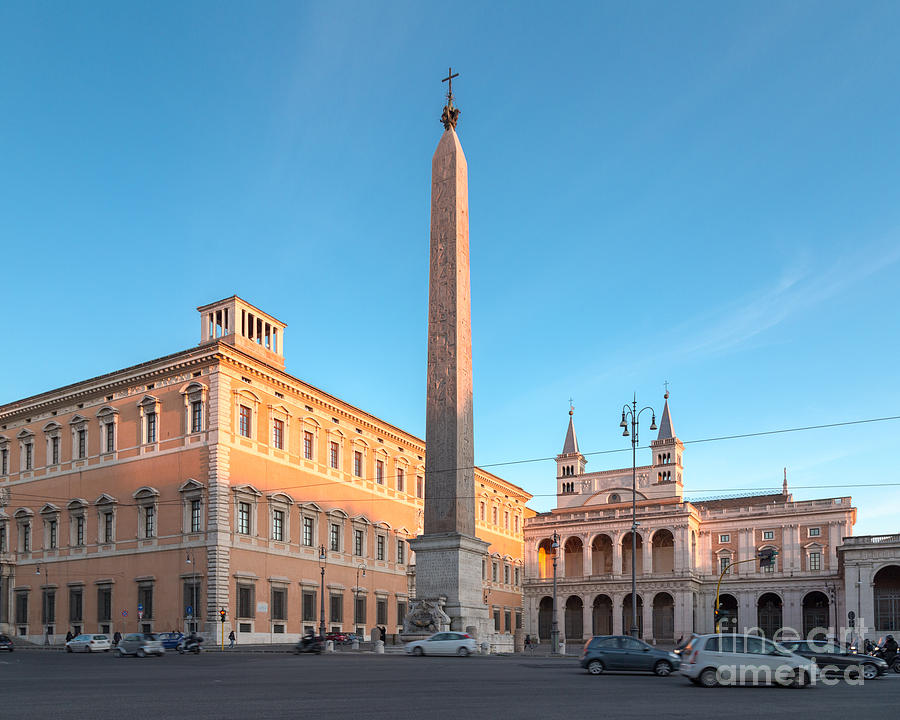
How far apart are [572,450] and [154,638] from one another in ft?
257

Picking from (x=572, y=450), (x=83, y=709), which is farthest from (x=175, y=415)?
(x=572, y=450)

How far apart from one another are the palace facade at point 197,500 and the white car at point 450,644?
15992mm

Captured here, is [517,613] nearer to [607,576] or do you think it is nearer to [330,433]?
[607,576]

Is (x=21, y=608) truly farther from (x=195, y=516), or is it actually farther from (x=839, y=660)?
(x=839, y=660)

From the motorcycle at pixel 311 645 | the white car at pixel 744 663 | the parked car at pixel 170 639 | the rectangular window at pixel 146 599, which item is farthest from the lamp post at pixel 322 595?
the white car at pixel 744 663

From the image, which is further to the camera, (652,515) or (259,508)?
(652,515)

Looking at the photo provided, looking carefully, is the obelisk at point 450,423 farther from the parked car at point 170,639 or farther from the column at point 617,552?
the column at point 617,552

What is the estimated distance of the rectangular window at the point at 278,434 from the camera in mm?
47594

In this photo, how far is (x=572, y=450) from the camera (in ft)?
357

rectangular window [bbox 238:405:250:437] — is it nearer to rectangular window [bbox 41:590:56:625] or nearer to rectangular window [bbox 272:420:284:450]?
rectangular window [bbox 272:420:284:450]

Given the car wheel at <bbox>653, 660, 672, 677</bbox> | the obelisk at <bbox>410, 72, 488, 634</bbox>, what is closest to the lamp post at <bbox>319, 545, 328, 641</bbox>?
the obelisk at <bbox>410, 72, 488, 634</bbox>

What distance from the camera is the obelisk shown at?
95.3 ft

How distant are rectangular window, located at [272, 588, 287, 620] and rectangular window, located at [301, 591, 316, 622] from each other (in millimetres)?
1604

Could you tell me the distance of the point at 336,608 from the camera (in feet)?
165
